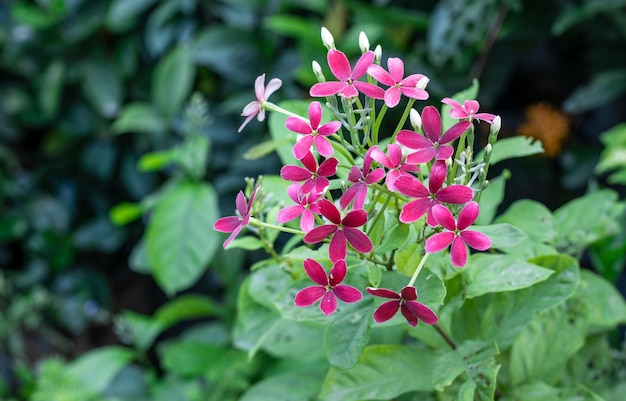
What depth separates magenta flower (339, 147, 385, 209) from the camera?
1.77 feet

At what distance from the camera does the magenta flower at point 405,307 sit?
537mm

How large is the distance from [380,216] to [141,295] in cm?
171

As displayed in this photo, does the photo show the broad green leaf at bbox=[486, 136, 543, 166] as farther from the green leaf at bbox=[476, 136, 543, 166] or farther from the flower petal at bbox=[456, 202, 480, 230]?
the flower petal at bbox=[456, 202, 480, 230]

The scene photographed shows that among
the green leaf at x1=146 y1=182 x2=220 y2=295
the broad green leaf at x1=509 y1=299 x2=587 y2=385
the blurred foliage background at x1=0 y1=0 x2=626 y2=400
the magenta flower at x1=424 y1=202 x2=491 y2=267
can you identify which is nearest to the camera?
the magenta flower at x1=424 y1=202 x2=491 y2=267

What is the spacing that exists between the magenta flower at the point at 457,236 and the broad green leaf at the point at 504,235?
38 millimetres

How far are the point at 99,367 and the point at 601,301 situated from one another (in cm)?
110

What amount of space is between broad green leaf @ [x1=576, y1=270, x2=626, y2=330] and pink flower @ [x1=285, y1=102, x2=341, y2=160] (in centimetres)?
40

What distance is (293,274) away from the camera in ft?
2.45

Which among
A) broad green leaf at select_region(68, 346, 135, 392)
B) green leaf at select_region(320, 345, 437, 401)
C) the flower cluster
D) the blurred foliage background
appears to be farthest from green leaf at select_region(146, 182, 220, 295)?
the flower cluster

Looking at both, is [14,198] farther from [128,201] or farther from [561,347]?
[561,347]

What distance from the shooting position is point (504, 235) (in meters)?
0.57

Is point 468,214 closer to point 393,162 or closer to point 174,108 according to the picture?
point 393,162

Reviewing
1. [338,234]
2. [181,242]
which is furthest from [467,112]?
[181,242]

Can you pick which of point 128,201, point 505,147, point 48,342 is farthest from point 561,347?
point 48,342
